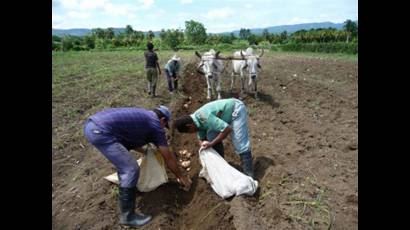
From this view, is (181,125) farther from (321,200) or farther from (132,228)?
(321,200)

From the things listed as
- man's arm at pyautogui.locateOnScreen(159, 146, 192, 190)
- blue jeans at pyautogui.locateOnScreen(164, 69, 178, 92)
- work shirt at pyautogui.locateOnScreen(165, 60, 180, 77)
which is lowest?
man's arm at pyautogui.locateOnScreen(159, 146, 192, 190)

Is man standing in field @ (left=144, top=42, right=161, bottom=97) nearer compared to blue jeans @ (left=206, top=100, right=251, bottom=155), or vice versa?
blue jeans @ (left=206, top=100, right=251, bottom=155)

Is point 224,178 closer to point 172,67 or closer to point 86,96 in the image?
point 172,67

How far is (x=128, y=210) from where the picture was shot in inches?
192

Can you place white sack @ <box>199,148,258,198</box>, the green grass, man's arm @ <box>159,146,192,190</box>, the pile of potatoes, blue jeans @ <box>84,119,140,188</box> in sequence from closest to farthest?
1. blue jeans @ <box>84,119,140,188</box>
2. man's arm @ <box>159,146,192,190</box>
3. white sack @ <box>199,148,258,198</box>
4. the pile of potatoes
5. the green grass

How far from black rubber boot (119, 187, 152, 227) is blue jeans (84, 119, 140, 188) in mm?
101

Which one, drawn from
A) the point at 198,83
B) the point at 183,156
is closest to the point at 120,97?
the point at 198,83

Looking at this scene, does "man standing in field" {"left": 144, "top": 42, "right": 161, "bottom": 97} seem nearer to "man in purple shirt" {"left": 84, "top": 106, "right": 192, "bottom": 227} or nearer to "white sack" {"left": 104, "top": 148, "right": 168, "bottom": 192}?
"white sack" {"left": 104, "top": 148, "right": 168, "bottom": 192}

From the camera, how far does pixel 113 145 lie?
15.8ft

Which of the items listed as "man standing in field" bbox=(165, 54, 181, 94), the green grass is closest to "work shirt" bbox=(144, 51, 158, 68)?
"man standing in field" bbox=(165, 54, 181, 94)

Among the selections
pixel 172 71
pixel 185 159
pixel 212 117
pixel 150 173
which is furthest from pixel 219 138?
pixel 172 71

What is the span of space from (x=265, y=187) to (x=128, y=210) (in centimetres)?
225

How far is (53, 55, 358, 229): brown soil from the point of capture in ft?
16.1

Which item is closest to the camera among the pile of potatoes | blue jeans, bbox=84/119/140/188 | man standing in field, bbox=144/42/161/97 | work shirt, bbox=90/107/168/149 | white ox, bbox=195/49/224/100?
blue jeans, bbox=84/119/140/188
